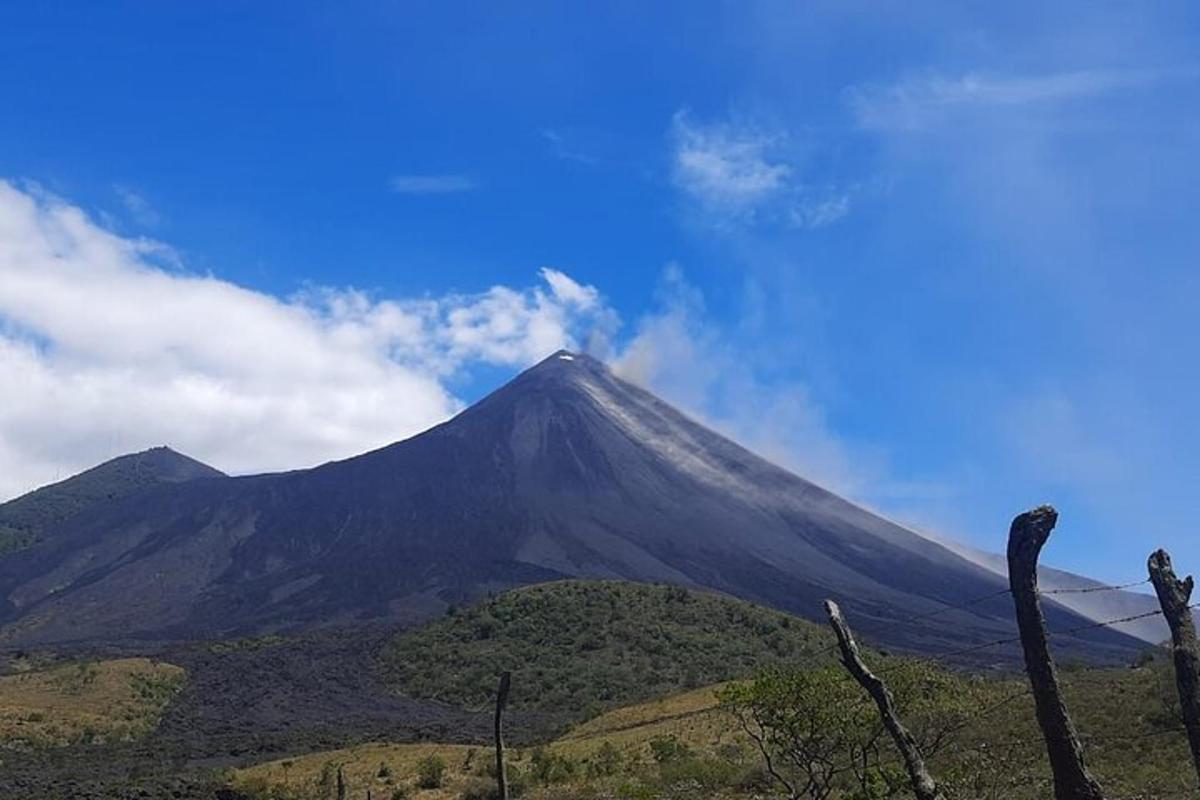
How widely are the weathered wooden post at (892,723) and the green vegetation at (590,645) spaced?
43378 mm

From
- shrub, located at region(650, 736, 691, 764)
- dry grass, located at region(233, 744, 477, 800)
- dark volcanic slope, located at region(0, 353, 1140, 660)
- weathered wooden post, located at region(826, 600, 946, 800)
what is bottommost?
dry grass, located at region(233, 744, 477, 800)

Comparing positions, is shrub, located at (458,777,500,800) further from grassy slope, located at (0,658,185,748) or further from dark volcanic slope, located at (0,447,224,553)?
dark volcanic slope, located at (0,447,224,553)

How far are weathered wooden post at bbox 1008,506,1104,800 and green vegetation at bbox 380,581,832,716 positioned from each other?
44.3m

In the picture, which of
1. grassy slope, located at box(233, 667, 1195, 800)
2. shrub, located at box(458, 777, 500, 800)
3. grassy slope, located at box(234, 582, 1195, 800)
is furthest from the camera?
shrub, located at box(458, 777, 500, 800)

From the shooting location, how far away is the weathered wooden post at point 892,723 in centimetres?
A: 916

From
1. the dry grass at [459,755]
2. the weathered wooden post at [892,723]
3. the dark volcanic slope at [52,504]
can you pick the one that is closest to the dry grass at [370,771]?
the dry grass at [459,755]

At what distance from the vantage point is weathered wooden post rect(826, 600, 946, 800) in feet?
30.0

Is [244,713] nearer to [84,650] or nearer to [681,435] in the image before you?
[84,650]

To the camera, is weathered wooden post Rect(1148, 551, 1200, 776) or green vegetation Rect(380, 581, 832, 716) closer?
weathered wooden post Rect(1148, 551, 1200, 776)

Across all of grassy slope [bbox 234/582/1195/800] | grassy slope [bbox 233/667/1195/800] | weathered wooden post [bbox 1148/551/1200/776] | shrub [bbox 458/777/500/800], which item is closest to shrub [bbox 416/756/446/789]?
grassy slope [bbox 233/667/1195/800]

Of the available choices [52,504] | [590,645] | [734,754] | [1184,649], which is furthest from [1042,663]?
[52,504]

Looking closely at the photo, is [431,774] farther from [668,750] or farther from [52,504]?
[52,504]

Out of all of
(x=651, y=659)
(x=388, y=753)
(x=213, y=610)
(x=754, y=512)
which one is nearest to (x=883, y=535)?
(x=754, y=512)

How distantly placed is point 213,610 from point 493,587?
3206cm
